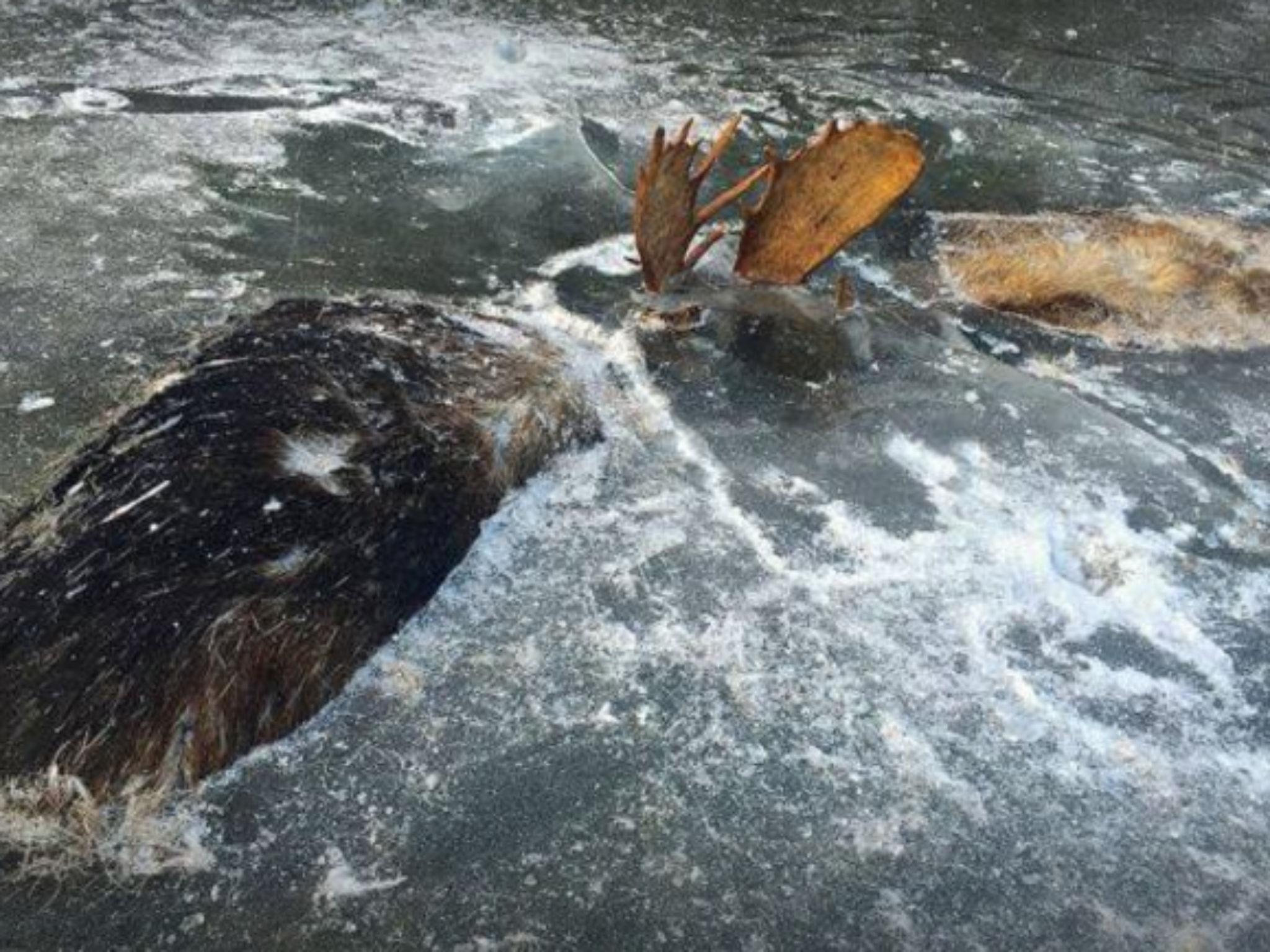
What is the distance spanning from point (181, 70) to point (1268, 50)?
8.24m

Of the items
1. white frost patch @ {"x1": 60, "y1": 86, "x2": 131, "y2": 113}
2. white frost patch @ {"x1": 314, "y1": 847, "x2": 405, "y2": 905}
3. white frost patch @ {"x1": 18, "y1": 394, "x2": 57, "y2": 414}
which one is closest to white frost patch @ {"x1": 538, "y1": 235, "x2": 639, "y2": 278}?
white frost patch @ {"x1": 18, "y1": 394, "x2": 57, "y2": 414}

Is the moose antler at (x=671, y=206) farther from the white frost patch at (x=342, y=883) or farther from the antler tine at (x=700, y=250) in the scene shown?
the white frost patch at (x=342, y=883)

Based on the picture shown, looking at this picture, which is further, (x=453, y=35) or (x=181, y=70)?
(x=453, y=35)

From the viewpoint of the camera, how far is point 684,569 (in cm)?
333

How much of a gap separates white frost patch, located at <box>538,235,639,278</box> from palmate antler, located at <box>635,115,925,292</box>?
0.61ft

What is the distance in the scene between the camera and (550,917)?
93.6 inches

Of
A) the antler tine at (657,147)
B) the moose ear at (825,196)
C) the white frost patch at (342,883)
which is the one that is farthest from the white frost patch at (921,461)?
the white frost patch at (342,883)

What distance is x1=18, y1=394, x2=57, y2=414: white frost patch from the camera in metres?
3.66

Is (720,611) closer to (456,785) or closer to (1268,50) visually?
(456,785)

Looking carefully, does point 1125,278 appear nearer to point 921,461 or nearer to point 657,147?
point 921,461

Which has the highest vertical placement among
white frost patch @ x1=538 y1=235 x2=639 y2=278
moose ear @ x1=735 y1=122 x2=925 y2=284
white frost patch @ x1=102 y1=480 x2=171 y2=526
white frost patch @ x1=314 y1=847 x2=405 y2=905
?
moose ear @ x1=735 y1=122 x2=925 y2=284

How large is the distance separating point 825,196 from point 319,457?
2.96m

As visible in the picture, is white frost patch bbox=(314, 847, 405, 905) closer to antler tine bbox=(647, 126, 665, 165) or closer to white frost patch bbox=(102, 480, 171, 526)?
white frost patch bbox=(102, 480, 171, 526)

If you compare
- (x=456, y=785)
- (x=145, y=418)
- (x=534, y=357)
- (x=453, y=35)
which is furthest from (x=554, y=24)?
(x=456, y=785)
